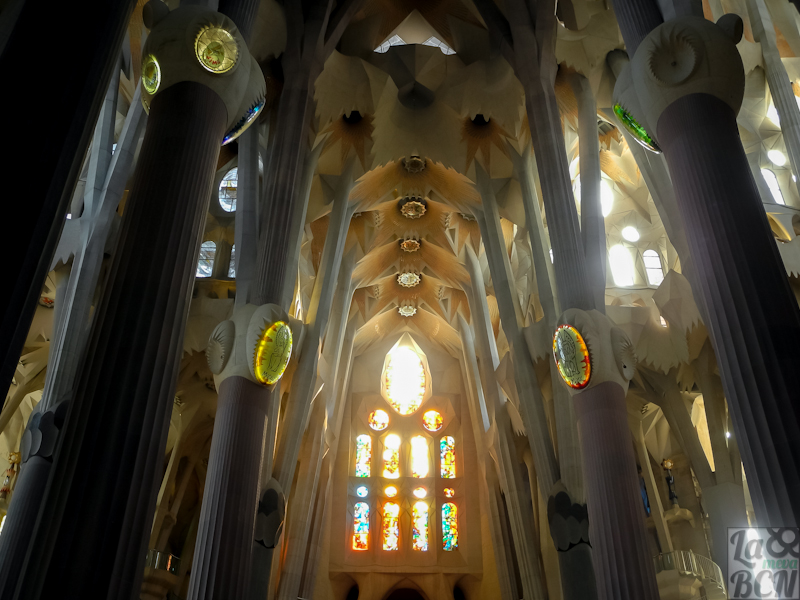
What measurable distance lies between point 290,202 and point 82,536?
780cm

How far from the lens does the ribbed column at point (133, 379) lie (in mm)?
4285

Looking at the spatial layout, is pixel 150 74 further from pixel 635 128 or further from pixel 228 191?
pixel 228 191

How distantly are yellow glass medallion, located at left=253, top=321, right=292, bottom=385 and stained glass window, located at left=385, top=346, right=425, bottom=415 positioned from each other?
14875mm

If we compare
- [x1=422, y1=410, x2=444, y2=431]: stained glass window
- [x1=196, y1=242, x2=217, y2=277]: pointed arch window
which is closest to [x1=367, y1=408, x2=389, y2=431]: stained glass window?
[x1=422, y1=410, x2=444, y2=431]: stained glass window

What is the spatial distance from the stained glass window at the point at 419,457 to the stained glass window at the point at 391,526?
132cm

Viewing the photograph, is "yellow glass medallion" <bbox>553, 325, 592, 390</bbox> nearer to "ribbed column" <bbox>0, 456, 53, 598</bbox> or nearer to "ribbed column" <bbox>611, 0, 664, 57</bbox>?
"ribbed column" <bbox>611, 0, 664, 57</bbox>

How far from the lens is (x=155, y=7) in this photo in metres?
6.78

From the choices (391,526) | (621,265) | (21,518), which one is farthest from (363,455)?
(21,518)

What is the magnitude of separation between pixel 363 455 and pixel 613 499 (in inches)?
627

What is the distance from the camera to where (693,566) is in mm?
14797

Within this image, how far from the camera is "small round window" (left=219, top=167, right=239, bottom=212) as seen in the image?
1691 centimetres

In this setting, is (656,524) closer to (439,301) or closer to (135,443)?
(439,301)

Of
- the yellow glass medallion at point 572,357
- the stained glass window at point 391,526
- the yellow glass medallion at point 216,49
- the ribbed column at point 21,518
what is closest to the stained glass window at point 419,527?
the stained glass window at point 391,526

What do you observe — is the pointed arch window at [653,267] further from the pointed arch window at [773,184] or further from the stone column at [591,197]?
the stone column at [591,197]
